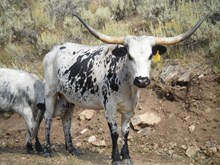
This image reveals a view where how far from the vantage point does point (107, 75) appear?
8.15 m

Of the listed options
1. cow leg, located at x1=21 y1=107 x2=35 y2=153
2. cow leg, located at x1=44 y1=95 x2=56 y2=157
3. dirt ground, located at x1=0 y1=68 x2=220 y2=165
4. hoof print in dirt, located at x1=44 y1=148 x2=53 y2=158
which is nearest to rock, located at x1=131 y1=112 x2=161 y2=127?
dirt ground, located at x1=0 y1=68 x2=220 y2=165

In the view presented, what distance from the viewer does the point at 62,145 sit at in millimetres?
10492

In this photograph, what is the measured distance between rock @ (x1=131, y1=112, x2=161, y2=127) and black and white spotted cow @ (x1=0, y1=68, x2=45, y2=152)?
2.05 metres

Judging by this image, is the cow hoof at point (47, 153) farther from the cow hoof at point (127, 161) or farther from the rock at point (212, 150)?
the rock at point (212, 150)

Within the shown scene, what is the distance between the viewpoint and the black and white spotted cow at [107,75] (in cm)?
747

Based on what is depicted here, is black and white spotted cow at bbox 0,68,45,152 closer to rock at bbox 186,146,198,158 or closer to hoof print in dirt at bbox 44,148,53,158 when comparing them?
hoof print in dirt at bbox 44,148,53,158

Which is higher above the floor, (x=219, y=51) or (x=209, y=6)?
(x=209, y=6)

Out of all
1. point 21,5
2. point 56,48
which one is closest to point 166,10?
point 56,48

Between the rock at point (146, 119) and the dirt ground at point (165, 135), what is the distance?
0.35 ft

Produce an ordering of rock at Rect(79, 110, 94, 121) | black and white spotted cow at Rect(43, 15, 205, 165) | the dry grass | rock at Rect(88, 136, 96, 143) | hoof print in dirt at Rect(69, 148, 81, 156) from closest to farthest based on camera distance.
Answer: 1. black and white spotted cow at Rect(43, 15, 205, 165)
2. hoof print in dirt at Rect(69, 148, 81, 156)
3. rock at Rect(88, 136, 96, 143)
4. rock at Rect(79, 110, 94, 121)
5. the dry grass

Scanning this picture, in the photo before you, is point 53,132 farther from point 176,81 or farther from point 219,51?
point 219,51

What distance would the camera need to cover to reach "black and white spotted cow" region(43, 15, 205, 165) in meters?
7.47

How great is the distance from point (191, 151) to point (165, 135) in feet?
2.75

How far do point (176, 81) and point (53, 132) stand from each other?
125 inches
